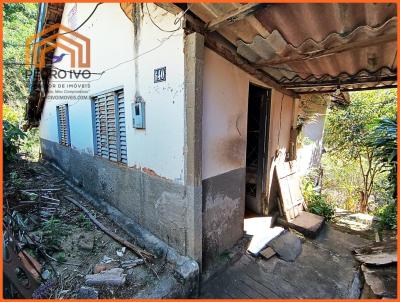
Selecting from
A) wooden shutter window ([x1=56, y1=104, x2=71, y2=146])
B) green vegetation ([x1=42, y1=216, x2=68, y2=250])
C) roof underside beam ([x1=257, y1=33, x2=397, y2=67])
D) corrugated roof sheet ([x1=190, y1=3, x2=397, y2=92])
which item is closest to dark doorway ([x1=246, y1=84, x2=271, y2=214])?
corrugated roof sheet ([x1=190, y1=3, x2=397, y2=92])

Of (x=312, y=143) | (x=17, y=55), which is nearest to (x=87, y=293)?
(x=312, y=143)

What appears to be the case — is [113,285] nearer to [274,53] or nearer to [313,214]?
[274,53]

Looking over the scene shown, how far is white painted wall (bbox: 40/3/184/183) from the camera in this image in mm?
3251

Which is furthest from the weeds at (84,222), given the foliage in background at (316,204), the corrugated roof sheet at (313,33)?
the foliage in background at (316,204)

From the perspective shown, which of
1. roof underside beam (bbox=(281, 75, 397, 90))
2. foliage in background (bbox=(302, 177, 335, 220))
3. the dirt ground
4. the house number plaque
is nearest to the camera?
the dirt ground

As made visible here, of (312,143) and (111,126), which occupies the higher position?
(111,126)

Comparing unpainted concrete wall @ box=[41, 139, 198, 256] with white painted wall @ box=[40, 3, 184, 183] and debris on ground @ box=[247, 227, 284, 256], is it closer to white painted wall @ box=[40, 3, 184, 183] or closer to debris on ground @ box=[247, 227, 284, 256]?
white painted wall @ box=[40, 3, 184, 183]

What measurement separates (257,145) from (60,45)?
723 cm

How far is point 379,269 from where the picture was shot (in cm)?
358

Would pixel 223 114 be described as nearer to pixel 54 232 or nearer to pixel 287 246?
pixel 287 246

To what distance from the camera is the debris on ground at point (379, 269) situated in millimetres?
3096

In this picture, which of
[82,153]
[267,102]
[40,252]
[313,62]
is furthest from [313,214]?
[82,153]

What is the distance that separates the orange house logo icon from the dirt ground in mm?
3744

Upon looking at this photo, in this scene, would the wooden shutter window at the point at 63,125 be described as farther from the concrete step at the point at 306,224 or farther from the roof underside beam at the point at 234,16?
the concrete step at the point at 306,224
